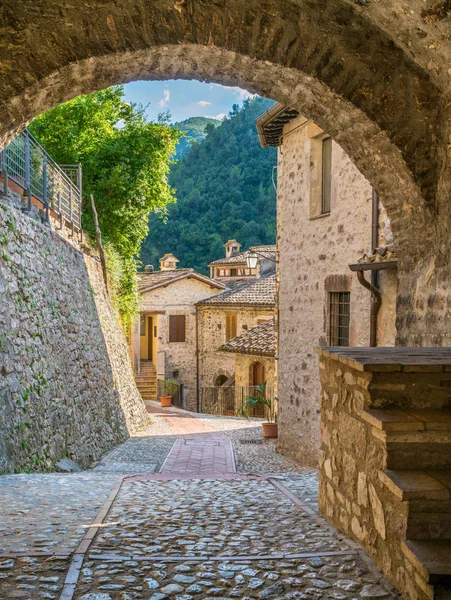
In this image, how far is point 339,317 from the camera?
8.97 metres

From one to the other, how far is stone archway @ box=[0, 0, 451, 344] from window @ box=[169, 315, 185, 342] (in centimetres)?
2295

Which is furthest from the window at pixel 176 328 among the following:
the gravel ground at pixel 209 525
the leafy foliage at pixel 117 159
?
the gravel ground at pixel 209 525

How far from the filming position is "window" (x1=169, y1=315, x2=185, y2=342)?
2752 cm

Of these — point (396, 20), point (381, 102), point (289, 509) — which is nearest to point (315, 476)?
point (289, 509)

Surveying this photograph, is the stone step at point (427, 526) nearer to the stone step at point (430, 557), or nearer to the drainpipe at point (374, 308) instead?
the stone step at point (430, 557)

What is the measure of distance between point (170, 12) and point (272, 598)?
370cm

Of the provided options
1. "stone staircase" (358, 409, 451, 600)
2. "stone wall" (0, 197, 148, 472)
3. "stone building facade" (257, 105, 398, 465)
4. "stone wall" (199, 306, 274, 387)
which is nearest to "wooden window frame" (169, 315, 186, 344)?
"stone wall" (199, 306, 274, 387)

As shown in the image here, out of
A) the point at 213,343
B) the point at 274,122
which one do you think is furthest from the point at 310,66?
the point at 213,343

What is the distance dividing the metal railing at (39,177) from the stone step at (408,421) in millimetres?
6459

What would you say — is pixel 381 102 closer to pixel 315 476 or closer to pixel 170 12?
pixel 170 12

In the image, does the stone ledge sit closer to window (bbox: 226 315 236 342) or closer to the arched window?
window (bbox: 226 315 236 342)

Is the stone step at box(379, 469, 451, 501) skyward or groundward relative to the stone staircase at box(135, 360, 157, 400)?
skyward

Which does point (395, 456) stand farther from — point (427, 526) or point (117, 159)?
point (117, 159)

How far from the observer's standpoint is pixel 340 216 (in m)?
8.76
